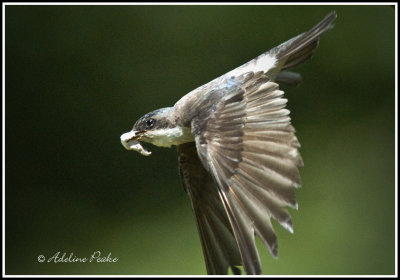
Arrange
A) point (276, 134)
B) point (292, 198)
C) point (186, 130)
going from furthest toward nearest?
point (186, 130) → point (276, 134) → point (292, 198)

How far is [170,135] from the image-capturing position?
114 inches

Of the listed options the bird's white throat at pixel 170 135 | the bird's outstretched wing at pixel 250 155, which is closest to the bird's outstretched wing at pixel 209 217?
the bird's white throat at pixel 170 135

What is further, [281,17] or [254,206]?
[281,17]

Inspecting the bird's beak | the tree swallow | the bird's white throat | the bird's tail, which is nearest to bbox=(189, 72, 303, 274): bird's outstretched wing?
the tree swallow

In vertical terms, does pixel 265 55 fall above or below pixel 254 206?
above

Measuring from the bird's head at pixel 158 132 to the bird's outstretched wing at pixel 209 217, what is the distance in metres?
0.16

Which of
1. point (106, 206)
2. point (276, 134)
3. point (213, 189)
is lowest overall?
point (106, 206)

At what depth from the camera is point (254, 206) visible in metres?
2.32

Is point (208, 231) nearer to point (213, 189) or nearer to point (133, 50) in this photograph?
point (213, 189)

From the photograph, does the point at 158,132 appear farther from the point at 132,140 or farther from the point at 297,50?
the point at 297,50

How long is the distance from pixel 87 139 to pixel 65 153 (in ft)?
0.69

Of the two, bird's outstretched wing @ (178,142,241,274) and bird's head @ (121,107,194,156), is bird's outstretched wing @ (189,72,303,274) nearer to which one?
bird's head @ (121,107,194,156)

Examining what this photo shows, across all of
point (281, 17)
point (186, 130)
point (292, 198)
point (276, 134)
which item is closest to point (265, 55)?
point (186, 130)

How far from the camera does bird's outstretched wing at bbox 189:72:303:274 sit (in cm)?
228
